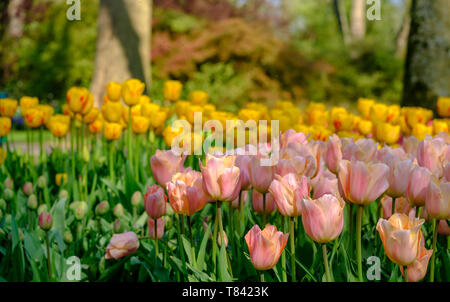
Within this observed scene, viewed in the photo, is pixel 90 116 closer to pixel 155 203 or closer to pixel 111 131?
pixel 111 131

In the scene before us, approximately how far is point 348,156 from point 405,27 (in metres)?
22.1

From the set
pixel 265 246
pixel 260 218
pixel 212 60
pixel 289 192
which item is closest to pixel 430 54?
pixel 260 218

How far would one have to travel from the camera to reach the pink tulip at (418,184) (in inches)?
57.9

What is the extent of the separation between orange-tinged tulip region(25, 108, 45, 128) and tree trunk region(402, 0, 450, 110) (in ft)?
11.6

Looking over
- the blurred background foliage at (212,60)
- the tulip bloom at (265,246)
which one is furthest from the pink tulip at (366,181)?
the blurred background foliage at (212,60)

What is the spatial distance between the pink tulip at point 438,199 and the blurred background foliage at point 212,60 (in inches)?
403

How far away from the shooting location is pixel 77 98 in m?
2.76

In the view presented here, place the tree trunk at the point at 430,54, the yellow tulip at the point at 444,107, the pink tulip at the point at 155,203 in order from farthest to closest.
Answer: the tree trunk at the point at 430,54
the yellow tulip at the point at 444,107
the pink tulip at the point at 155,203

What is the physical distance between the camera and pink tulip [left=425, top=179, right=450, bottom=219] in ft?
4.42

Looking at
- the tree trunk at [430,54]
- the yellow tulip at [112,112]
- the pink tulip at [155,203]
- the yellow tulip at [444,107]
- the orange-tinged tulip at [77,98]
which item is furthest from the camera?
the tree trunk at [430,54]

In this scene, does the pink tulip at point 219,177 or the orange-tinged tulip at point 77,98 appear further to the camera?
the orange-tinged tulip at point 77,98

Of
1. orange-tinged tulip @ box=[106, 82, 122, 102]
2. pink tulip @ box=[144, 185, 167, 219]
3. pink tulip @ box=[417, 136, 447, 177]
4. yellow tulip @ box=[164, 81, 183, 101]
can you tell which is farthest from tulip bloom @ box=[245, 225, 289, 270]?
yellow tulip @ box=[164, 81, 183, 101]

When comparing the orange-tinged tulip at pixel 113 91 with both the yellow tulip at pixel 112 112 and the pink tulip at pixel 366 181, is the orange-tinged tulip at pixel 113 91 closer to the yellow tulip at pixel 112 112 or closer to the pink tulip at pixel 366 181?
the yellow tulip at pixel 112 112
